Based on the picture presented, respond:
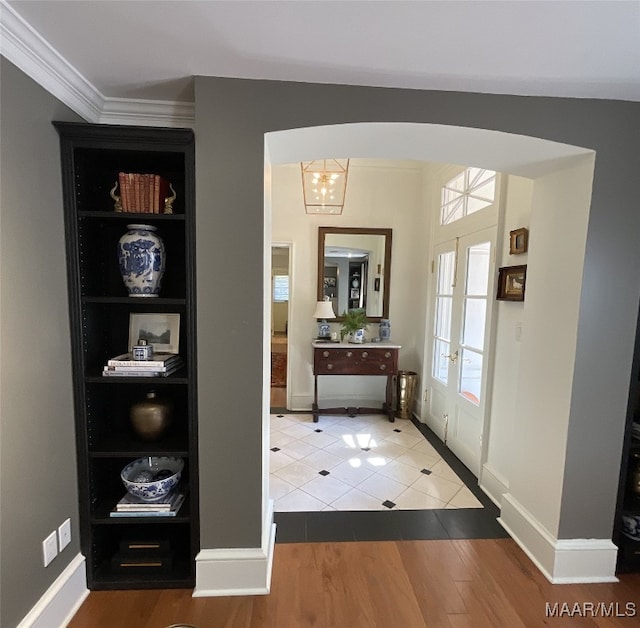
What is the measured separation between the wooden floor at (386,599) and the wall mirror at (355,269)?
103 inches

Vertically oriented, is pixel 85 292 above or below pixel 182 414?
above

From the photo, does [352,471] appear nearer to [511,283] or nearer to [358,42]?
[511,283]

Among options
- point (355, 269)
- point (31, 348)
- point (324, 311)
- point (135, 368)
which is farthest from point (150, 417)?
point (355, 269)

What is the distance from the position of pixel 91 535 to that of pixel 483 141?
105 inches

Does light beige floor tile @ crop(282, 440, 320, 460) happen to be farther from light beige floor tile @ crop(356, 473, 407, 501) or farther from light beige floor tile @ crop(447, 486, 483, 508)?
light beige floor tile @ crop(447, 486, 483, 508)

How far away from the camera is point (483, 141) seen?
5.51 feet

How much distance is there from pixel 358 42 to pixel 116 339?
1.77 meters

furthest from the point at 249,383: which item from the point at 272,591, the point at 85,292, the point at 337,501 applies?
the point at 337,501

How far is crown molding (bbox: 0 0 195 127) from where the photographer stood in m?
1.17

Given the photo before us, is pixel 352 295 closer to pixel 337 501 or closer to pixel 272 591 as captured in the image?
pixel 337 501

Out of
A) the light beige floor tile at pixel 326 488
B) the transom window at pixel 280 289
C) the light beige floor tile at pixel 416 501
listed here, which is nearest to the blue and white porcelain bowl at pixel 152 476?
the light beige floor tile at pixel 326 488

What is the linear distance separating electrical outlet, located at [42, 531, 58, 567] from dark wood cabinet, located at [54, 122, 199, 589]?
17cm

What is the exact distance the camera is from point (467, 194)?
309 cm

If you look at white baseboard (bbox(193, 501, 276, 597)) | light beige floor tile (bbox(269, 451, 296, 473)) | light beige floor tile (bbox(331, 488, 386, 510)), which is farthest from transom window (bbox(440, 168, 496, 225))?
white baseboard (bbox(193, 501, 276, 597))
